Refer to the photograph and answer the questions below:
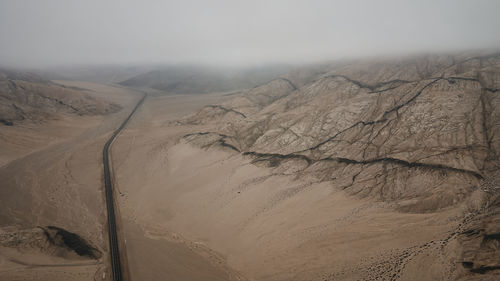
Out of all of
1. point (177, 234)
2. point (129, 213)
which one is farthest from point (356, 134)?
point (129, 213)

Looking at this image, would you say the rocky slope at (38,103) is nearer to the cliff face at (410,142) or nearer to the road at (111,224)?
the road at (111,224)

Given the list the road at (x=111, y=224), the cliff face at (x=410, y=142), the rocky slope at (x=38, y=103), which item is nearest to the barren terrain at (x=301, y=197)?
the cliff face at (x=410, y=142)

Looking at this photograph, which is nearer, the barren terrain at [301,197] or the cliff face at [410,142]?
the barren terrain at [301,197]

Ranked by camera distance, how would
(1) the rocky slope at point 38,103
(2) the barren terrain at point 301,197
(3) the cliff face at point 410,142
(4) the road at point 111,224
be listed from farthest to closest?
(1) the rocky slope at point 38,103
(3) the cliff face at point 410,142
(4) the road at point 111,224
(2) the barren terrain at point 301,197

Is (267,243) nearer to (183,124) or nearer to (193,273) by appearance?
(193,273)

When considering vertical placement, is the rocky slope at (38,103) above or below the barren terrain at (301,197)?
above

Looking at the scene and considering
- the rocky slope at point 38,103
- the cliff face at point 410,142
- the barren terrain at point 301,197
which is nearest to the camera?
the barren terrain at point 301,197

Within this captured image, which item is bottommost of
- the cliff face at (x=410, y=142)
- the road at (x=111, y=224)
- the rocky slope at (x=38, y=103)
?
the road at (x=111, y=224)

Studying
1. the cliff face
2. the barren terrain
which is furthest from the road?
the cliff face
